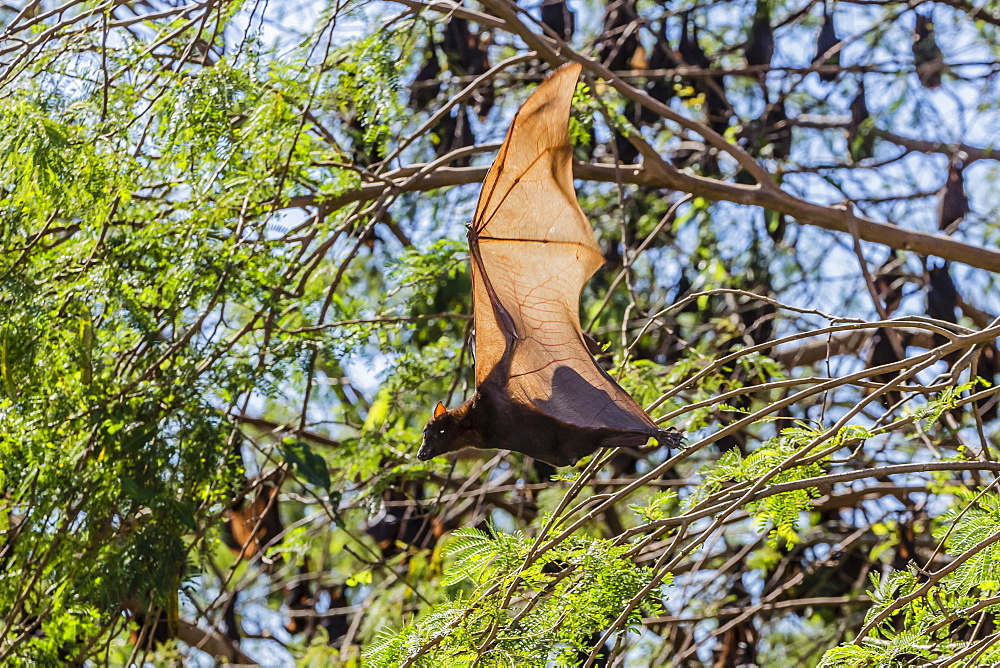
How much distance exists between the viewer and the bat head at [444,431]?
248cm

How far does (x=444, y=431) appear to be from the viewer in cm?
250

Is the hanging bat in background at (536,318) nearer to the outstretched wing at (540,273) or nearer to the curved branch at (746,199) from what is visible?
the outstretched wing at (540,273)

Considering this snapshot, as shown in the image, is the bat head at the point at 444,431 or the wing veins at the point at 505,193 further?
the wing veins at the point at 505,193

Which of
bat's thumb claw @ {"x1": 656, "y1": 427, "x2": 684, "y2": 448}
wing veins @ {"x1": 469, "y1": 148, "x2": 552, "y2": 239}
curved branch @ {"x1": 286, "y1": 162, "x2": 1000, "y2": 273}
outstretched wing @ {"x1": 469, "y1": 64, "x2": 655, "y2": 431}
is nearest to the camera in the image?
bat's thumb claw @ {"x1": 656, "y1": 427, "x2": 684, "y2": 448}

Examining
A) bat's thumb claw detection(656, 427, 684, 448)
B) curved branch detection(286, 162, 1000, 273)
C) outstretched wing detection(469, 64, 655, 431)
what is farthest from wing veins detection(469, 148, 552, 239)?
curved branch detection(286, 162, 1000, 273)

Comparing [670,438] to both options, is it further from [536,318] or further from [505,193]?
[505,193]

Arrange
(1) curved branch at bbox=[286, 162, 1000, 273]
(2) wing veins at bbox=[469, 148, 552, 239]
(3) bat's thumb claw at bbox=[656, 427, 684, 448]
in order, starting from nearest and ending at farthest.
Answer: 1. (3) bat's thumb claw at bbox=[656, 427, 684, 448]
2. (2) wing veins at bbox=[469, 148, 552, 239]
3. (1) curved branch at bbox=[286, 162, 1000, 273]

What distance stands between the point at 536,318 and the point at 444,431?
49 centimetres

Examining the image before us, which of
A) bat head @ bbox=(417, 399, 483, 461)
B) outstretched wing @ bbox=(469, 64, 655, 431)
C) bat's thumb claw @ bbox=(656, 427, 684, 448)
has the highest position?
outstretched wing @ bbox=(469, 64, 655, 431)

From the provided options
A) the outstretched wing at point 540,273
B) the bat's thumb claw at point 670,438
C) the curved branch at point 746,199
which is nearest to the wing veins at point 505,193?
the outstretched wing at point 540,273

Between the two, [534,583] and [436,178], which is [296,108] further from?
[534,583]

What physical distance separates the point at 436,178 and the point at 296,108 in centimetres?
75

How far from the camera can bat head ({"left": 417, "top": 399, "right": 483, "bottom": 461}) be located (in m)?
2.48

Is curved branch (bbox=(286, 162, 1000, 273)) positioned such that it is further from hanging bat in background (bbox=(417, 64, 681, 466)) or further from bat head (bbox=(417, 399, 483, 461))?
bat head (bbox=(417, 399, 483, 461))
